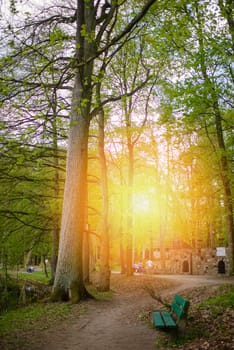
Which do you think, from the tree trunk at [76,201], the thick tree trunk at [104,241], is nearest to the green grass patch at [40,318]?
the tree trunk at [76,201]

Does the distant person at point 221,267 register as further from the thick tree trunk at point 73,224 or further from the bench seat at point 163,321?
the bench seat at point 163,321

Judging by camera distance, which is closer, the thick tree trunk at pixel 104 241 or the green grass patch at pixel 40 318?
the green grass patch at pixel 40 318

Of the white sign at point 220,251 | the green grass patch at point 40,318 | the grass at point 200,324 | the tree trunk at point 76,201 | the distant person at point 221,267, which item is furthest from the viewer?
the distant person at point 221,267

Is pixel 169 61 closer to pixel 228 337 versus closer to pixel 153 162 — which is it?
pixel 153 162

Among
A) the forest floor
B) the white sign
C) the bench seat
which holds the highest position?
the white sign

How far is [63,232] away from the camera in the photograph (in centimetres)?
991

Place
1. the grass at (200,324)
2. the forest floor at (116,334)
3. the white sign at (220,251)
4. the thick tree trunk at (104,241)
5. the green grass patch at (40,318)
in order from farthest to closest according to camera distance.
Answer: the white sign at (220,251) < the thick tree trunk at (104,241) < the green grass patch at (40,318) < the grass at (200,324) < the forest floor at (116,334)

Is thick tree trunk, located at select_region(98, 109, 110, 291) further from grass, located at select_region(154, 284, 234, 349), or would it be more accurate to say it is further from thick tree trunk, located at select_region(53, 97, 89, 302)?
grass, located at select_region(154, 284, 234, 349)

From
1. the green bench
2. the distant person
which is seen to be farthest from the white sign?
the green bench

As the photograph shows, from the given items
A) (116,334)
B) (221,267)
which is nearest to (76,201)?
(116,334)

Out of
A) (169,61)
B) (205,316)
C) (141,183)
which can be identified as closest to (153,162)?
(141,183)

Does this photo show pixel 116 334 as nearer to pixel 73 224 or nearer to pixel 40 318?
pixel 40 318

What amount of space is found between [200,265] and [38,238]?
14071 millimetres

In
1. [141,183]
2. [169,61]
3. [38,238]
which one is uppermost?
[169,61]
